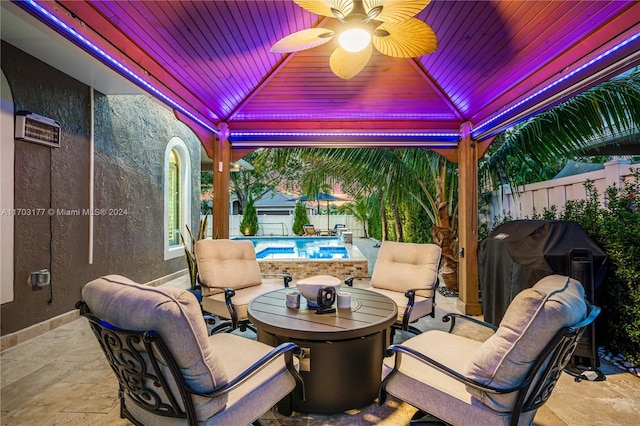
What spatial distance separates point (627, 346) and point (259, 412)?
314 cm

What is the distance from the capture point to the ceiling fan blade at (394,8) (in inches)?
71.8

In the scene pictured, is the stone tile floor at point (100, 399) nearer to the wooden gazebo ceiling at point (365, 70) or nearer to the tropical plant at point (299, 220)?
the wooden gazebo ceiling at point (365, 70)

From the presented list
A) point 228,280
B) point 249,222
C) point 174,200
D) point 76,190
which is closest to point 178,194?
point 174,200

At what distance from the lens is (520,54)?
2836 mm

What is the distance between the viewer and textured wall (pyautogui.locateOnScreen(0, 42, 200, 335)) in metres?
3.25

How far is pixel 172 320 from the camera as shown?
3.96 ft

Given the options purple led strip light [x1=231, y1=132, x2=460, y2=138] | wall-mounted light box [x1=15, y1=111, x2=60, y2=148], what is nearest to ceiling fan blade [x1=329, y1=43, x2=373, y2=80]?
purple led strip light [x1=231, y1=132, x2=460, y2=138]

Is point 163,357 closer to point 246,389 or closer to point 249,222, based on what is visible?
point 246,389

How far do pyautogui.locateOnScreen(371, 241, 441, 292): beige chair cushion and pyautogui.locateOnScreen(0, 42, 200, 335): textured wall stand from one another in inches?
148

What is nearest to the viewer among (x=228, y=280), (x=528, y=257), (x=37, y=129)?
(x=528, y=257)

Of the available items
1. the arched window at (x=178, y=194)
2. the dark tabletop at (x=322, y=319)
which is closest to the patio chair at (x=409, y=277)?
the dark tabletop at (x=322, y=319)

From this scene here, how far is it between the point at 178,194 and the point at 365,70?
509 centimetres

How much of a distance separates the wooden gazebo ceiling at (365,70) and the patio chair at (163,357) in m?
1.83

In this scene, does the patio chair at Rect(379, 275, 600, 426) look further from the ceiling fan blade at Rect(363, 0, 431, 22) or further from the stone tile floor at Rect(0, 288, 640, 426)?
the ceiling fan blade at Rect(363, 0, 431, 22)
